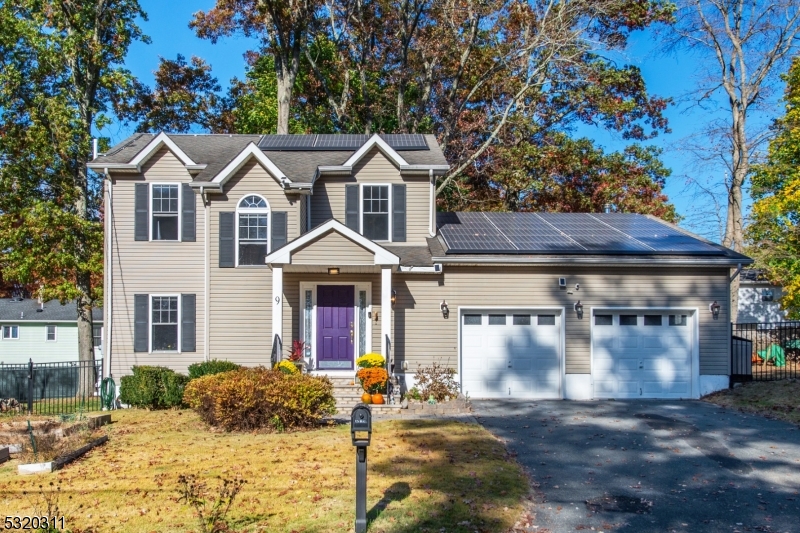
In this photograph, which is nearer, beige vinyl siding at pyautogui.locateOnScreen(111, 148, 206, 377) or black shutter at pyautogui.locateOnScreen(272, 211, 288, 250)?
black shutter at pyautogui.locateOnScreen(272, 211, 288, 250)

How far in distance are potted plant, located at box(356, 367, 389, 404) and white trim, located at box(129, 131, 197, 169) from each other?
7314 mm

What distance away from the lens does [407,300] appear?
16812 mm

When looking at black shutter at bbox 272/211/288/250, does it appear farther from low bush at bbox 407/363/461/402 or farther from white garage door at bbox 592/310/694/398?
white garage door at bbox 592/310/694/398

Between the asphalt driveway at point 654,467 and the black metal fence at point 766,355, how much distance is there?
3.04m

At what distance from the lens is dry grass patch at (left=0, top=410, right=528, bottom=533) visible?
24.0 feet

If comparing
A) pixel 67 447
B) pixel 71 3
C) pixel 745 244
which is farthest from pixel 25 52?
pixel 745 244

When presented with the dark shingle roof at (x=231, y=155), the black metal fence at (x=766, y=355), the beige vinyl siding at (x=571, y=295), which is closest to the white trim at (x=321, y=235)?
the beige vinyl siding at (x=571, y=295)

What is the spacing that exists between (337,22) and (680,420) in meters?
23.1

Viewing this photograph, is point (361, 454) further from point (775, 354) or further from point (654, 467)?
point (775, 354)

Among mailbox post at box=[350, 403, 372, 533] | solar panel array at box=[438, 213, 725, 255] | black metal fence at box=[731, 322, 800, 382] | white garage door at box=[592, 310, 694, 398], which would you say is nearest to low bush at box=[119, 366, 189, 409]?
solar panel array at box=[438, 213, 725, 255]

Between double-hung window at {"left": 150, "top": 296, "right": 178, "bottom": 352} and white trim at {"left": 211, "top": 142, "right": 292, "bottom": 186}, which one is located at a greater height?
white trim at {"left": 211, "top": 142, "right": 292, "bottom": 186}

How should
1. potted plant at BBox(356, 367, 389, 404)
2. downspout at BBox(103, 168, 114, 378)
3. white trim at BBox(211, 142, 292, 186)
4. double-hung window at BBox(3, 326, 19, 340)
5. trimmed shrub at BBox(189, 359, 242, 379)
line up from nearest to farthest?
potted plant at BBox(356, 367, 389, 404) < trimmed shrub at BBox(189, 359, 242, 379) < white trim at BBox(211, 142, 292, 186) < downspout at BBox(103, 168, 114, 378) < double-hung window at BBox(3, 326, 19, 340)

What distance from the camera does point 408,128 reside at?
28.1 m

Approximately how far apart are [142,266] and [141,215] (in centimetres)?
135
